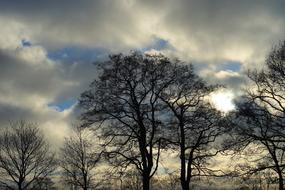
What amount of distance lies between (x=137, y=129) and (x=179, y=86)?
4503 millimetres

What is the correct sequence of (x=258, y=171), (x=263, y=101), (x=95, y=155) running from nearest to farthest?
(x=258, y=171), (x=263, y=101), (x=95, y=155)

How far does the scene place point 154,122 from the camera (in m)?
31.8

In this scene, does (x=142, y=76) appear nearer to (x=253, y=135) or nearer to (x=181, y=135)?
(x=181, y=135)

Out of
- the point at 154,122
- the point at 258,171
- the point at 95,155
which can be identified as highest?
the point at 154,122

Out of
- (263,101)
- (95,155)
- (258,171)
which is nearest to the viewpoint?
(258,171)

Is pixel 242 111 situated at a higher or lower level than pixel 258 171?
higher

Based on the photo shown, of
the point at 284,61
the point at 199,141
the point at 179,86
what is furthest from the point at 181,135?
the point at 284,61

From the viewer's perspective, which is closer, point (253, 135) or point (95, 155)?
point (253, 135)

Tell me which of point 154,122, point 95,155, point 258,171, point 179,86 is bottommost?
point 258,171

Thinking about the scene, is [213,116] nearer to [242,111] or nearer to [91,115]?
[242,111]

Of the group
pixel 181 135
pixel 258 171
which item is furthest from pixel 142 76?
pixel 258 171

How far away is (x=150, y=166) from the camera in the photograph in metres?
31.1

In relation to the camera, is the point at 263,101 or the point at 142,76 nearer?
the point at 263,101

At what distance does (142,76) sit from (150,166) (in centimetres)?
655
